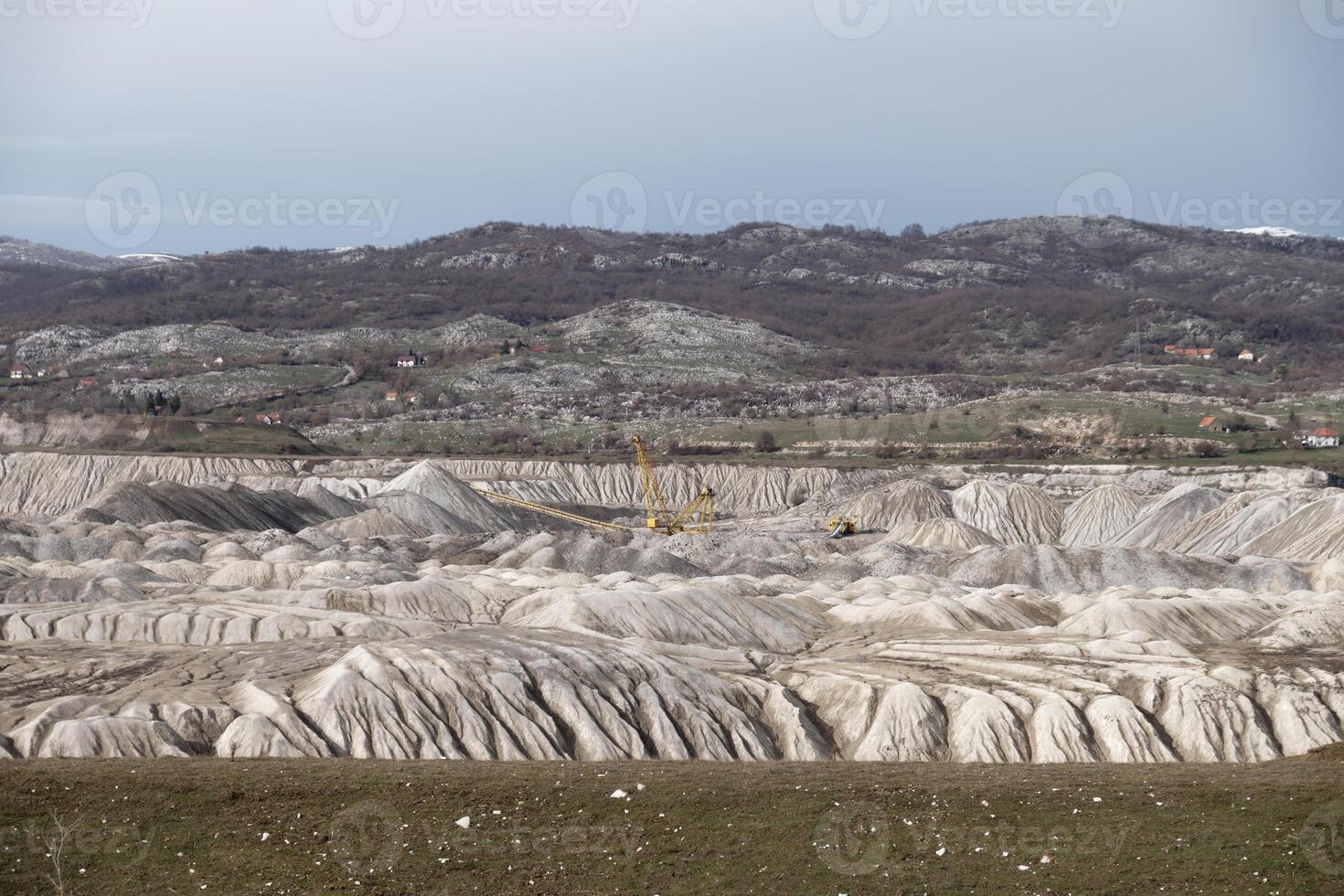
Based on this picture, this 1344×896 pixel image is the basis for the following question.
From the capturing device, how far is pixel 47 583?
6894 cm

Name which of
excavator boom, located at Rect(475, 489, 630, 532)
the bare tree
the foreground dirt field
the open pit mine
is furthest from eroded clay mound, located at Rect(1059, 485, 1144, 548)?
the bare tree

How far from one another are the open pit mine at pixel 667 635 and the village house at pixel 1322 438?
5168 cm

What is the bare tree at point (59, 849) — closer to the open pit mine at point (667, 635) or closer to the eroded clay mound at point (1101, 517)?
the open pit mine at point (667, 635)

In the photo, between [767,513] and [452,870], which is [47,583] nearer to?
[452,870]

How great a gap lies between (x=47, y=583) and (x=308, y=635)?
58.5 feet

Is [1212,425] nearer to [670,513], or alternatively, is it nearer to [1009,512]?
[1009,512]

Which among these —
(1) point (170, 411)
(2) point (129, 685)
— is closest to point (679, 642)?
(2) point (129, 685)
